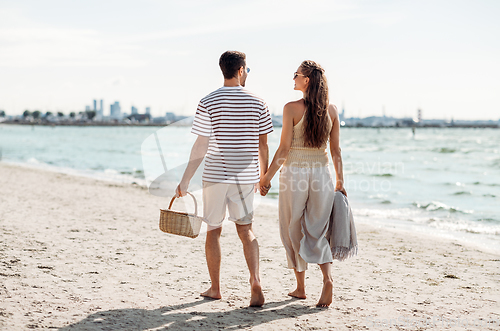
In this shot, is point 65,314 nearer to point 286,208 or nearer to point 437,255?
point 286,208

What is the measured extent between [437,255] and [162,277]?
3.75m

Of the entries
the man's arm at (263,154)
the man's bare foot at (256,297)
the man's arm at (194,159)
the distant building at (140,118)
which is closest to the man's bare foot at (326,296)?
the man's bare foot at (256,297)

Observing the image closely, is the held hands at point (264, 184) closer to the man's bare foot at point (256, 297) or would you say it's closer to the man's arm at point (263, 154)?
the man's arm at point (263, 154)

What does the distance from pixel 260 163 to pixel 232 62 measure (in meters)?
0.85

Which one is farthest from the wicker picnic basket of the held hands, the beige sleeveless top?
the beige sleeveless top

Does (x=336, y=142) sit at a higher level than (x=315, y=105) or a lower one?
lower

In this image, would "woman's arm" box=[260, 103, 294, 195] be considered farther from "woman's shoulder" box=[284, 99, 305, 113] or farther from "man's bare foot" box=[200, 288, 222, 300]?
"man's bare foot" box=[200, 288, 222, 300]

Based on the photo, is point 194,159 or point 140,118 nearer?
point 194,159

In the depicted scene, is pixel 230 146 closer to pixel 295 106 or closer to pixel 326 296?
pixel 295 106

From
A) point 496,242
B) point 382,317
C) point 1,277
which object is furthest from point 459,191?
point 1,277

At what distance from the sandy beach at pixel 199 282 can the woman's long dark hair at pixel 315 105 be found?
143 cm

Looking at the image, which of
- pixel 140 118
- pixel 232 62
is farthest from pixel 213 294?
pixel 140 118

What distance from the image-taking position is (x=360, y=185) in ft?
52.1

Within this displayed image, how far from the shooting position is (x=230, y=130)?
3512 millimetres
